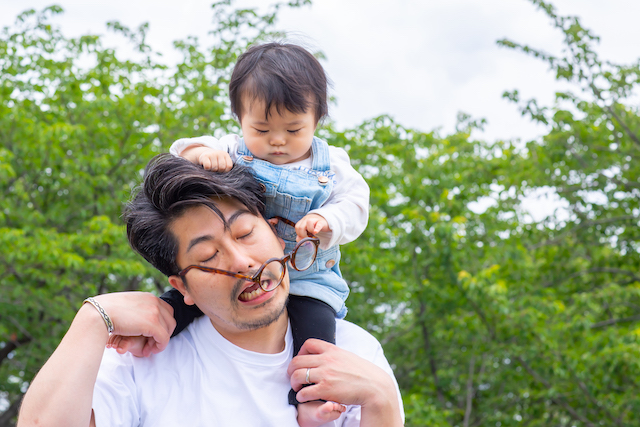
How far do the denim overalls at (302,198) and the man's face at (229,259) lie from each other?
12 cm

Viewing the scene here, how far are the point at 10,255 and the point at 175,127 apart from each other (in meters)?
2.41

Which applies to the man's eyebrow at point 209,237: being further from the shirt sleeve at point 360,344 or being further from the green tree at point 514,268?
the green tree at point 514,268

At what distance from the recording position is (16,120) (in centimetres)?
761

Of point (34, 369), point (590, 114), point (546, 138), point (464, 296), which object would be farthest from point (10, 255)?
point (590, 114)

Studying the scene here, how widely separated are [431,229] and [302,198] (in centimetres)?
582

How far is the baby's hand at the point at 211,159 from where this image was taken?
2014 millimetres

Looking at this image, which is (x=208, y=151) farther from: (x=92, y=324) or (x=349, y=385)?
(x=349, y=385)

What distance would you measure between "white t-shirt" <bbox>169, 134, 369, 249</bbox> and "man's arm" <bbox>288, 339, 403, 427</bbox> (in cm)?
37

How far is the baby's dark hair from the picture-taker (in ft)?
6.77

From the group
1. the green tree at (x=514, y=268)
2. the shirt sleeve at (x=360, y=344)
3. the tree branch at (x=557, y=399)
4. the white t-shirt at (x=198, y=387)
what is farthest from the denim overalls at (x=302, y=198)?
the tree branch at (x=557, y=399)

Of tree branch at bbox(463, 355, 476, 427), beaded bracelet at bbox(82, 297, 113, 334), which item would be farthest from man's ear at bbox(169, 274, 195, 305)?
tree branch at bbox(463, 355, 476, 427)

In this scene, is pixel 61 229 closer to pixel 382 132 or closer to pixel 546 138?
pixel 382 132

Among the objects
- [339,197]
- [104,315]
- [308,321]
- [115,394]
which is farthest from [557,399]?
[104,315]

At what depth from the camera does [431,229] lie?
25.1 feet
